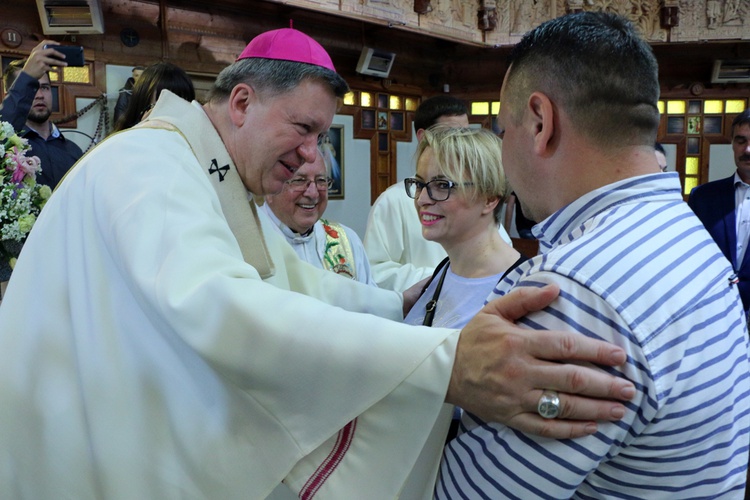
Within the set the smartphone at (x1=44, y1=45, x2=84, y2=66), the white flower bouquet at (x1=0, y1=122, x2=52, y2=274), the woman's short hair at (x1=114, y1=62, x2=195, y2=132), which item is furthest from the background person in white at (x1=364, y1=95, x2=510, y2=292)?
the smartphone at (x1=44, y1=45, x2=84, y2=66)

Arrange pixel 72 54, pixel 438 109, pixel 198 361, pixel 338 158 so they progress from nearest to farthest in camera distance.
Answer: pixel 198 361
pixel 438 109
pixel 72 54
pixel 338 158

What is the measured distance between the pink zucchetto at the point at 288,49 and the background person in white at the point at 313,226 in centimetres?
102

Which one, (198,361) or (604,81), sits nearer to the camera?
(604,81)

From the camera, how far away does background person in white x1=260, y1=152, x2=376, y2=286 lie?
3113mm

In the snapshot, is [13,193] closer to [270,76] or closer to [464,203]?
[270,76]

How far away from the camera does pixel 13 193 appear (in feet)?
8.64

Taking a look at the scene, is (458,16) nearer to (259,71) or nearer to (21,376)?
(259,71)

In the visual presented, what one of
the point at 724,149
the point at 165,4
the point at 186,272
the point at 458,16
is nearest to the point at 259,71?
the point at 186,272

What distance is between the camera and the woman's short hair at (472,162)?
95.8 inches

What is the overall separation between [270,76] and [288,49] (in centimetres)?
12

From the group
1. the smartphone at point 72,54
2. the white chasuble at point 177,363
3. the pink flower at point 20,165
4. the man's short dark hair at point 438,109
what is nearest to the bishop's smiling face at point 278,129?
the white chasuble at point 177,363

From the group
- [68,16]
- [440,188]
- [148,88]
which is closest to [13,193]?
[148,88]

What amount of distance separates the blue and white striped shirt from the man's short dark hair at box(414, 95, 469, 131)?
2811 mm

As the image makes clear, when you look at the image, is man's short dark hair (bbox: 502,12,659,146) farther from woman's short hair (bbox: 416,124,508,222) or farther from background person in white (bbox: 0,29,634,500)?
woman's short hair (bbox: 416,124,508,222)
